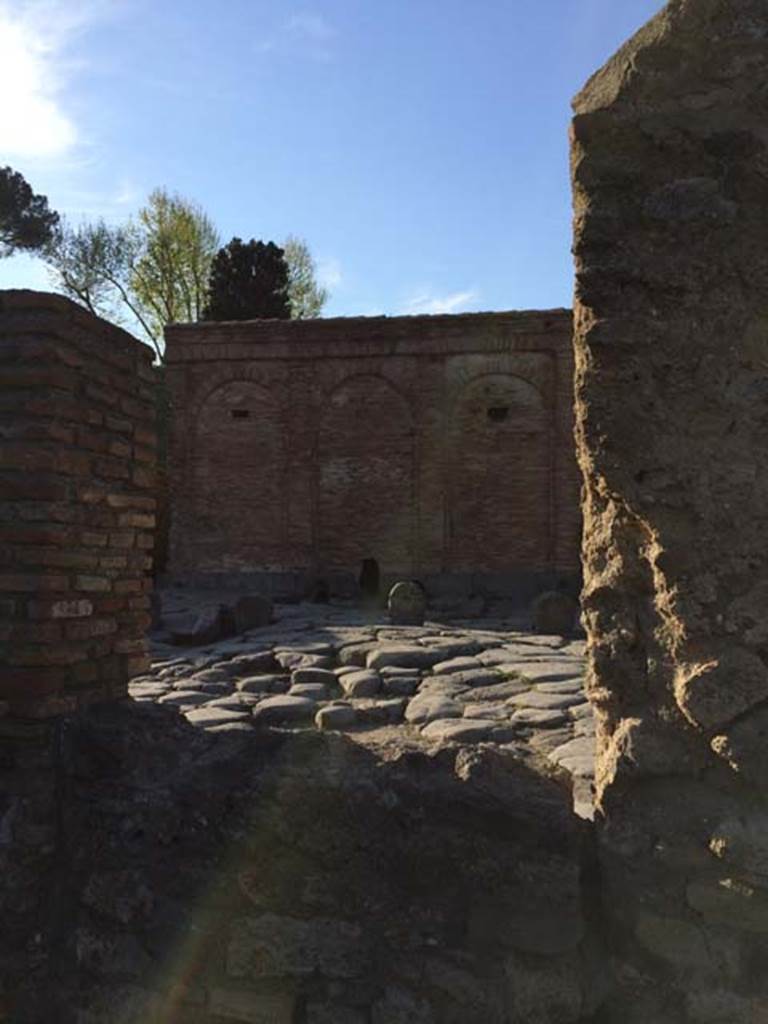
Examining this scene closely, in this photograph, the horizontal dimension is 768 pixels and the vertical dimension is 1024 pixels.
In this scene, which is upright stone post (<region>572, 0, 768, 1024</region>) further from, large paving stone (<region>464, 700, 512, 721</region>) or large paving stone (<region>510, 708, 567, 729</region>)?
large paving stone (<region>464, 700, 512, 721</region>)

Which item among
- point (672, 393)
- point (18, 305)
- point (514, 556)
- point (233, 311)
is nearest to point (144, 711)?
point (18, 305)

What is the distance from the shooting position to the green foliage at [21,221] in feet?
79.3

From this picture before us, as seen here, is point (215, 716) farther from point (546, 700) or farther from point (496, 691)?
point (546, 700)

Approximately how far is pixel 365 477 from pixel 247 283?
1035 centimetres

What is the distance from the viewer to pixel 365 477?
53.0 ft

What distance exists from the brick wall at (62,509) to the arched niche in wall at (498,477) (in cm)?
1258

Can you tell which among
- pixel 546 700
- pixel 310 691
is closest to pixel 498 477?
pixel 310 691

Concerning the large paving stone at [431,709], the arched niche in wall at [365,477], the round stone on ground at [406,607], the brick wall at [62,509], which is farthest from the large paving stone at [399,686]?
the arched niche in wall at [365,477]

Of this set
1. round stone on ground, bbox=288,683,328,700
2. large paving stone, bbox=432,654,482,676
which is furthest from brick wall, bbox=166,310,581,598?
round stone on ground, bbox=288,683,328,700

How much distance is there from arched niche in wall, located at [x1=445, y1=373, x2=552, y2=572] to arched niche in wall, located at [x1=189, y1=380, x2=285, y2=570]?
11.5 ft

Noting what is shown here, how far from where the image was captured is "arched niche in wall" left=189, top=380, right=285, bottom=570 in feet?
53.6

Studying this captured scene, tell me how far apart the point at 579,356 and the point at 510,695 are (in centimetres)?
343

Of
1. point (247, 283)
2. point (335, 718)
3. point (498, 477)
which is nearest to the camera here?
point (335, 718)

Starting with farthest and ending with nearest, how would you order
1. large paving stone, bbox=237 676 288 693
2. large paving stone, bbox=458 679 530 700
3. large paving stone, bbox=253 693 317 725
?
large paving stone, bbox=237 676 288 693, large paving stone, bbox=458 679 530 700, large paving stone, bbox=253 693 317 725
